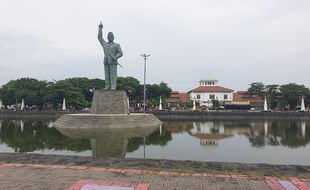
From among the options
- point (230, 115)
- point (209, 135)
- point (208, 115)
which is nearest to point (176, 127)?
point (209, 135)

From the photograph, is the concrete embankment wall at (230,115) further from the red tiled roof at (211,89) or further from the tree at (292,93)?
the red tiled roof at (211,89)

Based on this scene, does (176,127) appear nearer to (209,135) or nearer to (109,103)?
(109,103)

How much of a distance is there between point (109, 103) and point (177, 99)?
5497 centimetres

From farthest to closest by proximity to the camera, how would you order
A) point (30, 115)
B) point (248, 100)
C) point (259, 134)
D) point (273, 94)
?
1. point (248, 100)
2. point (273, 94)
3. point (30, 115)
4. point (259, 134)

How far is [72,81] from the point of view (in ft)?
199

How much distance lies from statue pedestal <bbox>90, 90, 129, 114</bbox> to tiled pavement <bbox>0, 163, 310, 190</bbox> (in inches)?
802

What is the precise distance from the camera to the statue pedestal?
2756 cm

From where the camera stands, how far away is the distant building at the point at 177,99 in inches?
3115

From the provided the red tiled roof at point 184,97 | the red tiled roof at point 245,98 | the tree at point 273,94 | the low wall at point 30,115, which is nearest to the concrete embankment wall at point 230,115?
the low wall at point 30,115

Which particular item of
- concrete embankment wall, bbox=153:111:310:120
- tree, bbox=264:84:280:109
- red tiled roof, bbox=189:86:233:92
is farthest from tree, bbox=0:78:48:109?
tree, bbox=264:84:280:109

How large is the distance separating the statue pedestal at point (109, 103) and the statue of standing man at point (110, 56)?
53.0 inches

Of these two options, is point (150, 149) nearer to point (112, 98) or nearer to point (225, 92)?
point (112, 98)

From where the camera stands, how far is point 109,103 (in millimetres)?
27609

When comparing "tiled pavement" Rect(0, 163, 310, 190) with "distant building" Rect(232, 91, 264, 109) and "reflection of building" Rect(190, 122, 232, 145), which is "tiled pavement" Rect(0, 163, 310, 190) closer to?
"reflection of building" Rect(190, 122, 232, 145)
